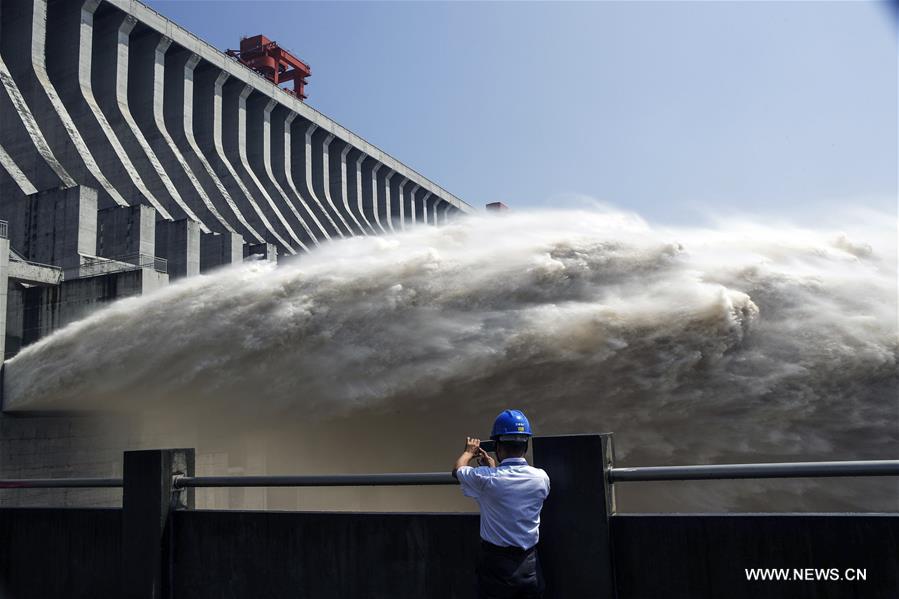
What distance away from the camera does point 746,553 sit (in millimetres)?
5410

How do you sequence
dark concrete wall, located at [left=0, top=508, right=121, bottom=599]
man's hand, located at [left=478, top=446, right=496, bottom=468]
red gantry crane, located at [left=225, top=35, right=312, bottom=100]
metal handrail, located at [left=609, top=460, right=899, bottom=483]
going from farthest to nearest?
red gantry crane, located at [left=225, top=35, right=312, bottom=100]
dark concrete wall, located at [left=0, top=508, right=121, bottom=599]
man's hand, located at [left=478, top=446, right=496, bottom=468]
metal handrail, located at [left=609, top=460, right=899, bottom=483]

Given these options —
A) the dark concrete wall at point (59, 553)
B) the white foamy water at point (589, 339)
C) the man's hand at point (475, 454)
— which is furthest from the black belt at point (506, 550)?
the white foamy water at point (589, 339)

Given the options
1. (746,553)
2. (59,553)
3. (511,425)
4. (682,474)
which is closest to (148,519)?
(59,553)

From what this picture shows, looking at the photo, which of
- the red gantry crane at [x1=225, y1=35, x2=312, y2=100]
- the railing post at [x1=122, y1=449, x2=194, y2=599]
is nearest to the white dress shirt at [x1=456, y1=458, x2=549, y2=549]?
the railing post at [x1=122, y1=449, x2=194, y2=599]

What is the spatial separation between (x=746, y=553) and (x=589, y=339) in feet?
16.6

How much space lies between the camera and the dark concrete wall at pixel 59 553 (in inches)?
316

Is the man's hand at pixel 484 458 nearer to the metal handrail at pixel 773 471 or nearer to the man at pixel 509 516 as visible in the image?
the man at pixel 509 516

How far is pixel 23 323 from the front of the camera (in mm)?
20484

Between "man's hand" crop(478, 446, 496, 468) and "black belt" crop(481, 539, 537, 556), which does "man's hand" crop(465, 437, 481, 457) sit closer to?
"man's hand" crop(478, 446, 496, 468)

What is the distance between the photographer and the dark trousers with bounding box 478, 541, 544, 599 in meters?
4.80

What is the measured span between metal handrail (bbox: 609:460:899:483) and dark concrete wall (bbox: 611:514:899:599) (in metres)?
0.39

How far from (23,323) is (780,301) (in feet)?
63.9

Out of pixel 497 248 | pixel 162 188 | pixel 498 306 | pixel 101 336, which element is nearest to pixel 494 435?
pixel 498 306

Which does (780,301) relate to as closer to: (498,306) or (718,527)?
(498,306)
